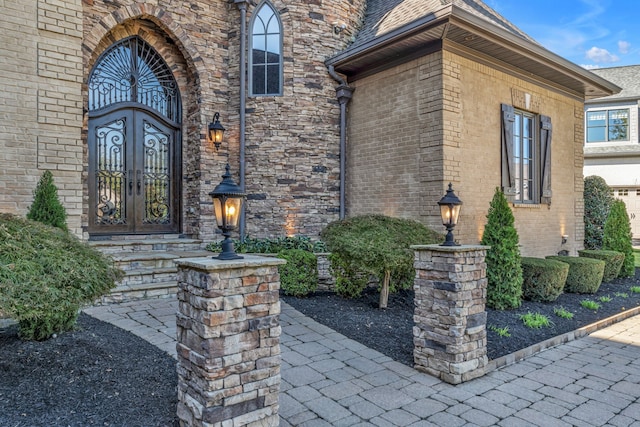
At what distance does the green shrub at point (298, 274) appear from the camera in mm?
5723

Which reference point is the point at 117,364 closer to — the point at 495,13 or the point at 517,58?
the point at 517,58

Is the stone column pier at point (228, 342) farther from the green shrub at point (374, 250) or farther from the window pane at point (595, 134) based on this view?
the window pane at point (595, 134)

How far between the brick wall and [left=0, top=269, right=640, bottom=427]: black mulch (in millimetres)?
2224

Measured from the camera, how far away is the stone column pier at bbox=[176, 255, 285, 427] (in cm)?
233

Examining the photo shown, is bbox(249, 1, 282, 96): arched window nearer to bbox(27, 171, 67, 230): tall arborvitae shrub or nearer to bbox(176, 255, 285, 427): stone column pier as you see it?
bbox(27, 171, 67, 230): tall arborvitae shrub

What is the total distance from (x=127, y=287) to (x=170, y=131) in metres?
3.35

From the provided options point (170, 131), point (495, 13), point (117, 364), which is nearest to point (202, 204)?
point (170, 131)

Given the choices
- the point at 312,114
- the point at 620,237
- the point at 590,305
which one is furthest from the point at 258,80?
the point at 620,237

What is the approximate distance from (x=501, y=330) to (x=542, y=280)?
2.00m

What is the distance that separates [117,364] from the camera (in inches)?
124

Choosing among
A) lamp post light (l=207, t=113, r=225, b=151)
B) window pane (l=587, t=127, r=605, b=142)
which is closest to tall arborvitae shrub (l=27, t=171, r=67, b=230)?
lamp post light (l=207, t=113, r=225, b=151)

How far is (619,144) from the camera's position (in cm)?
1631

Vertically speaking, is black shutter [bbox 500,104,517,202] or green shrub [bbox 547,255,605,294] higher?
black shutter [bbox 500,104,517,202]

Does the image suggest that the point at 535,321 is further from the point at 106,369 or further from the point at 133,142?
the point at 133,142
